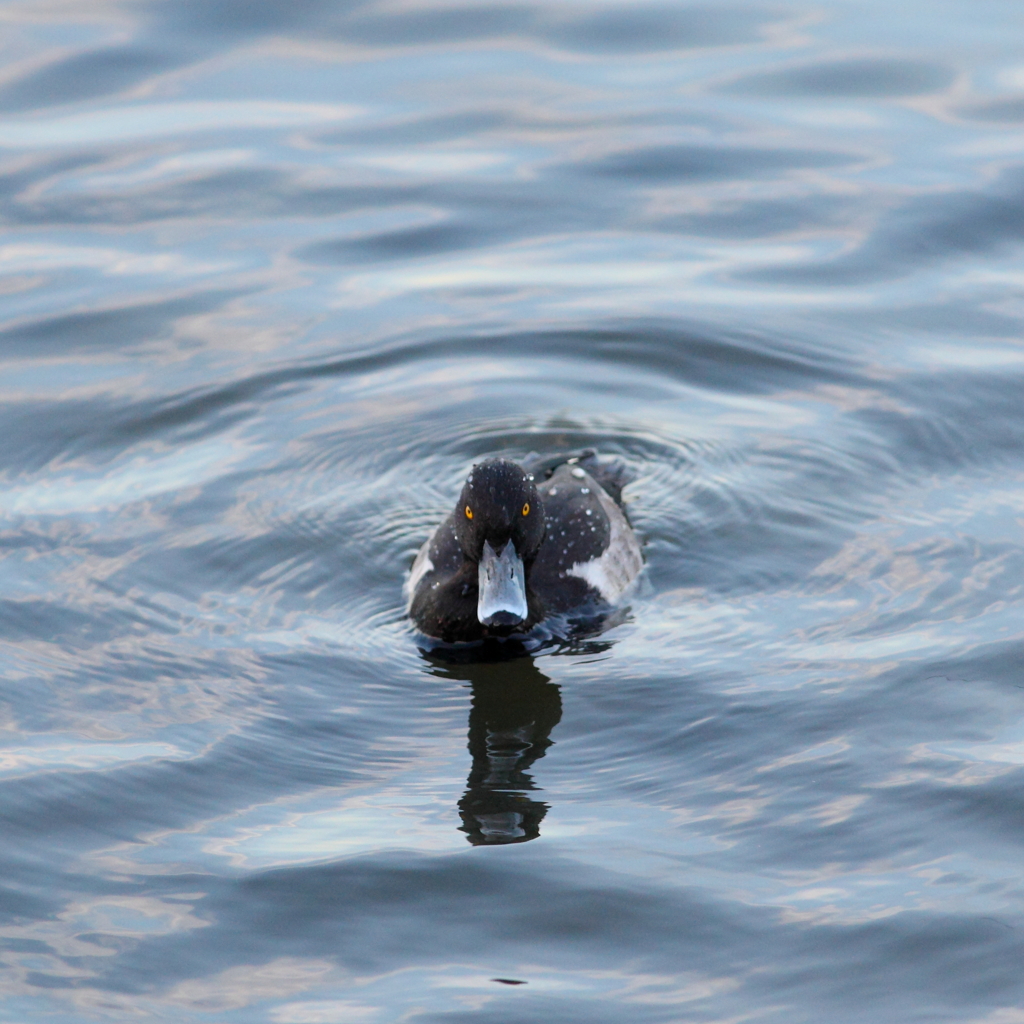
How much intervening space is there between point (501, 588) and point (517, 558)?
34cm

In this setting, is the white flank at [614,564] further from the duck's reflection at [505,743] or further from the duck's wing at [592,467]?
the duck's reflection at [505,743]

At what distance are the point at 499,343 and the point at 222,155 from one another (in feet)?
14.4

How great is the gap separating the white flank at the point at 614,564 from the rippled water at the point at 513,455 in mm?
192

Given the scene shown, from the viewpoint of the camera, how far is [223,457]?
37.2 feet

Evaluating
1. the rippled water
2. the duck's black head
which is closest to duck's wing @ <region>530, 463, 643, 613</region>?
the rippled water

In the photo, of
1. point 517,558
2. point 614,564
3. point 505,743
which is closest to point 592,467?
point 614,564

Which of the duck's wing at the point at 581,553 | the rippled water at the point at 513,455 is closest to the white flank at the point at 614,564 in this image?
the duck's wing at the point at 581,553

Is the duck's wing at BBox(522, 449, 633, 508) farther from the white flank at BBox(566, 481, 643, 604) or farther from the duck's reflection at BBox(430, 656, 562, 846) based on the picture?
the duck's reflection at BBox(430, 656, 562, 846)

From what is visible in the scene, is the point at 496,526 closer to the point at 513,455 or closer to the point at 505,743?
the point at 505,743

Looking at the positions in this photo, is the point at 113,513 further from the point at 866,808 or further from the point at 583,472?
the point at 866,808

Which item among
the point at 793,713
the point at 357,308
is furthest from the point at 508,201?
the point at 793,713

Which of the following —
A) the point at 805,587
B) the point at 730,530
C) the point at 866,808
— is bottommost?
the point at 866,808

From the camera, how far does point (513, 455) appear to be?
38.2ft

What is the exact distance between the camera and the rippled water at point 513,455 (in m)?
6.91
